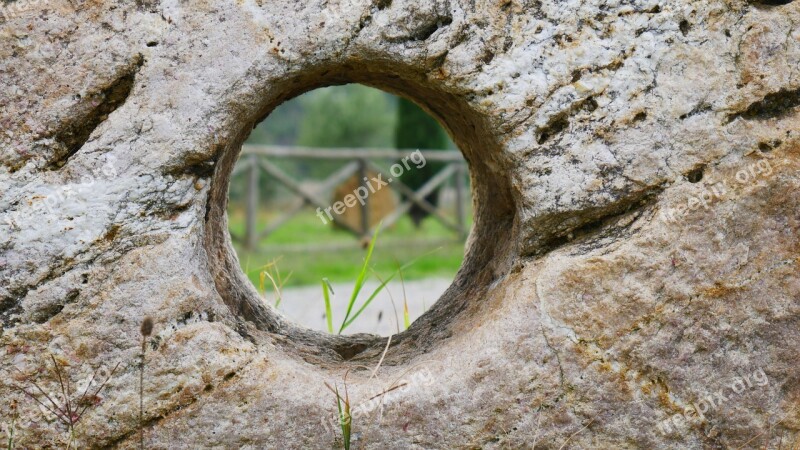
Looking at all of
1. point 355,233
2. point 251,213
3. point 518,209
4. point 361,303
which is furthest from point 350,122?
point 518,209

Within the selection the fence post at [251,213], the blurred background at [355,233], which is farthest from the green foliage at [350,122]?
the fence post at [251,213]

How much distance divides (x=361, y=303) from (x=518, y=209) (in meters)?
4.86

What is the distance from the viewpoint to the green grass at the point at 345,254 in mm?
8883

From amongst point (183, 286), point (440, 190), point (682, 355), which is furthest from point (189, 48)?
point (440, 190)

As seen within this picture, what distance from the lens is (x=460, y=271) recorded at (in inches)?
136

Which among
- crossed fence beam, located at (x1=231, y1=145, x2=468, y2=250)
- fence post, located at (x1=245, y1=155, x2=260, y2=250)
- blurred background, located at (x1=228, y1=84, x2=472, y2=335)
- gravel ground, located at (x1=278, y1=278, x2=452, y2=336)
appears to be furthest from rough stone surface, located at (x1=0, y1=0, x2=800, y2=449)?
fence post, located at (x1=245, y1=155, x2=260, y2=250)

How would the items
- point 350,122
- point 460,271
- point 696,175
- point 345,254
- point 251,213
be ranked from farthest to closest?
1. point 350,122
2. point 345,254
3. point 251,213
4. point 460,271
5. point 696,175

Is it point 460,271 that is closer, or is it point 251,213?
point 460,271

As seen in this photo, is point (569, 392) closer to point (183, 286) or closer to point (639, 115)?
point (639, 115)

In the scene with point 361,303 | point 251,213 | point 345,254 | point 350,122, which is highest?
point 350,122

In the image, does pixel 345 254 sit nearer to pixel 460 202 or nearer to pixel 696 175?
pixel 460 202

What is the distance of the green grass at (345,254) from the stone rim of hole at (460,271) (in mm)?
3553

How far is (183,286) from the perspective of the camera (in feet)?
8.13

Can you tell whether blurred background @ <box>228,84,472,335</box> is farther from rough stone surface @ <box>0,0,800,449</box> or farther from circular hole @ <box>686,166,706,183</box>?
circular hole @ <box>686,166,706,183</box>
